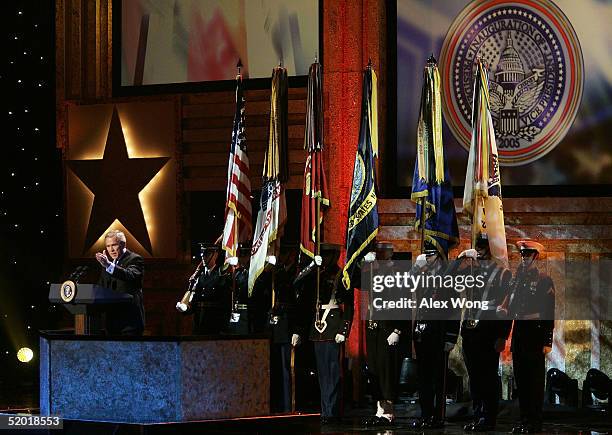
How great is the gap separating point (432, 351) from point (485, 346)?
1.46 feet

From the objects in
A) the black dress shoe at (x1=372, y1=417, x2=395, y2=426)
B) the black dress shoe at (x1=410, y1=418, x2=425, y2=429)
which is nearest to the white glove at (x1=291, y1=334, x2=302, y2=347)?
the black dress shoe at (x1=372, y1=417, x2=395, y2=426)

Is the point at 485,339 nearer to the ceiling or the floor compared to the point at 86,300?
nearer to the floor

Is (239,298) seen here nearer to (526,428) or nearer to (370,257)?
(370,257)

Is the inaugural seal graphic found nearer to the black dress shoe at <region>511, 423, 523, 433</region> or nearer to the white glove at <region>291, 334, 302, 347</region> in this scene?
the white glove at <region>291, 334, 302, 347</region>

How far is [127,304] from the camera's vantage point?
9797mm

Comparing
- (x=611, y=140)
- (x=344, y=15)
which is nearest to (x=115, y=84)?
(x=344, y=15)

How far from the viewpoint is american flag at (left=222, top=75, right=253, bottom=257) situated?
39.1ft

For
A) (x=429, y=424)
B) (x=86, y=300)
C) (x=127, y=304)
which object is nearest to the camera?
(x=86, y=300)

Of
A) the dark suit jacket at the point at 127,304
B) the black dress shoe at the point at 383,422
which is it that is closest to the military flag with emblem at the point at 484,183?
the black dress shoe at the point at 383,422

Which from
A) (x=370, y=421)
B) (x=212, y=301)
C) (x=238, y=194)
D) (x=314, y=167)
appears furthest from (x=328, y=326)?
(x=238, y=194)

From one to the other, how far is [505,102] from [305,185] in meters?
2.27

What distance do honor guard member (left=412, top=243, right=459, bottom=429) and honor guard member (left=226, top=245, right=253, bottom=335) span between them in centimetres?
185

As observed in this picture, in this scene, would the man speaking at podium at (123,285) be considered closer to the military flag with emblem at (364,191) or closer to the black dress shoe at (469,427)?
the military flag with emblem at (364,191)

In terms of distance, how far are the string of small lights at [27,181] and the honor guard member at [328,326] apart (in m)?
3.90
